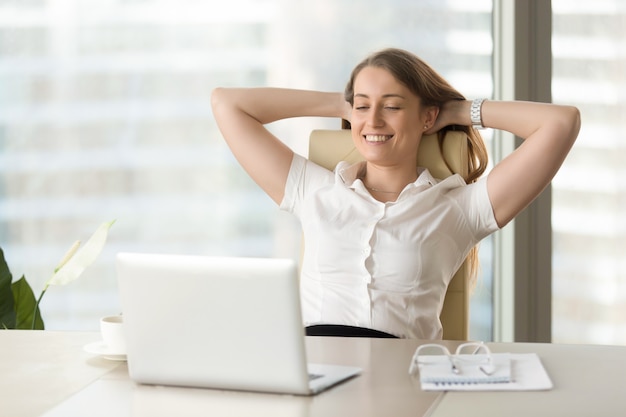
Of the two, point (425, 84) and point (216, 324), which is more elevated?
point (425, 84)

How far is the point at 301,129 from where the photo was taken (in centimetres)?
321

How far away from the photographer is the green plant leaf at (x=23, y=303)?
2.76m

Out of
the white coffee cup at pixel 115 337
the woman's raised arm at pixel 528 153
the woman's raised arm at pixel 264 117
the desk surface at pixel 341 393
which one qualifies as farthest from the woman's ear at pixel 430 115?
the white coffee cup at pixel 115 337

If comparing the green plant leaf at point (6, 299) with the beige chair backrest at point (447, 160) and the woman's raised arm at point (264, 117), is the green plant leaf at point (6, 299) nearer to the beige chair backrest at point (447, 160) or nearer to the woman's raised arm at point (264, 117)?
the woman's raised arm at point (264, 117)

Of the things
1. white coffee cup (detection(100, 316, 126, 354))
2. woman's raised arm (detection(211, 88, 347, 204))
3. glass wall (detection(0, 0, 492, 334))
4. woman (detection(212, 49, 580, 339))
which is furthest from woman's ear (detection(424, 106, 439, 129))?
white coffee cup (detection(100, 316, 126, 354))

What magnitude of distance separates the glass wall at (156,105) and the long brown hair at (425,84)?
76 cm

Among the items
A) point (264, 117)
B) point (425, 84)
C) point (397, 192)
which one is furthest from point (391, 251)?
point (264, 117)

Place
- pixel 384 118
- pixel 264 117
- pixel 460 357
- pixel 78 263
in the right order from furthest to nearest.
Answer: pixel 264 117 < pixel 384 118 < pixel 78 263 < pixel 460 357

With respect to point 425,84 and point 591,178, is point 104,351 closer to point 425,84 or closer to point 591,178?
point 425,84

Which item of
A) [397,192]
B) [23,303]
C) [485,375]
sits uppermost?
[397,192]

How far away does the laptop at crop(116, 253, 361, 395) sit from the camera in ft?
4.14

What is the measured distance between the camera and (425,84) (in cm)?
238

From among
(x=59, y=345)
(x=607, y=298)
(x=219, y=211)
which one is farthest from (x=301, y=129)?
(x=59, y=345)

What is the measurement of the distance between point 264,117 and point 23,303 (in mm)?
952
